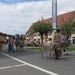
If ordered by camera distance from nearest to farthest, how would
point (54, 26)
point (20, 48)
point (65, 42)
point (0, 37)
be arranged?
point (65, 42)
point (0, 37)
point (20, 48)
point (54, 26)

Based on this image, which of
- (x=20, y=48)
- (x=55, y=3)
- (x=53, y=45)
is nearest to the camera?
(x=53, y=45)

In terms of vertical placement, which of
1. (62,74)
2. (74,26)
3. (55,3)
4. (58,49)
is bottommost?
(62,74)

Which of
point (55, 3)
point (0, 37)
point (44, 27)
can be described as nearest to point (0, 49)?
point (0, 37)

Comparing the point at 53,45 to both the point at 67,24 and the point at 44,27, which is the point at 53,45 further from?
the point at 44,27

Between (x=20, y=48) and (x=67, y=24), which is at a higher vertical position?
(x=67, y=24)

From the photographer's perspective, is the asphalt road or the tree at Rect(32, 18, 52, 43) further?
the tree at Rect(32, 18, 52, 43)

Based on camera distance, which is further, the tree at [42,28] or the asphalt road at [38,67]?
the tree at [42,28]

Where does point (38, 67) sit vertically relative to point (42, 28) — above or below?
below

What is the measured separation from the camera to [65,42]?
47.9ft

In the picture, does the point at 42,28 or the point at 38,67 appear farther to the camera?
the point at 42,28

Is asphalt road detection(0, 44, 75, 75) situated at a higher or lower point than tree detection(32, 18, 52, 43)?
lower

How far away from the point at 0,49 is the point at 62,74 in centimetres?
1395

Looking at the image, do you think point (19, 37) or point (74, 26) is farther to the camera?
point (74, 26)

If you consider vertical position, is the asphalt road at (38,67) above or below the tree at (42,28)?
below
